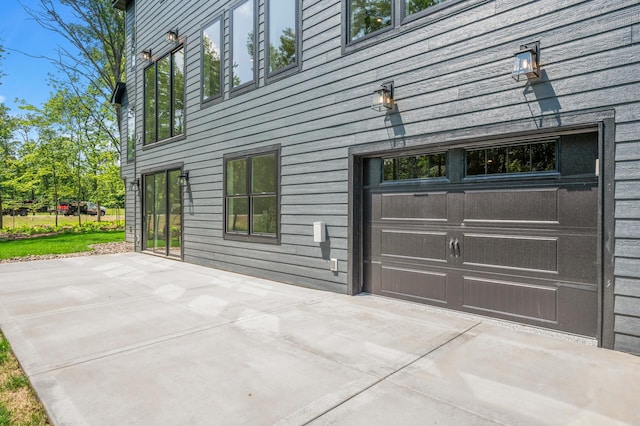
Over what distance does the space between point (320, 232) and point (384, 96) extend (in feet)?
6.42

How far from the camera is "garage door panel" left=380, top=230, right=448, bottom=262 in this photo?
13.3ft

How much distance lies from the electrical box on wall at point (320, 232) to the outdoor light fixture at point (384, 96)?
1.75 metres

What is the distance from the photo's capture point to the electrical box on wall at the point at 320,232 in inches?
197

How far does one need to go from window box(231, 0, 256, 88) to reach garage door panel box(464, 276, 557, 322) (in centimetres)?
481

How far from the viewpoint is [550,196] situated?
3.30 m

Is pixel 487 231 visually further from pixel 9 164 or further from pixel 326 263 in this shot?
pixel 9 164

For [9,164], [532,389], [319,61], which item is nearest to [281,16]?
[319,61]

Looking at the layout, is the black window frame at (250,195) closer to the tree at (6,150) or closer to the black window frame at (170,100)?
the black window frame at (170,100)

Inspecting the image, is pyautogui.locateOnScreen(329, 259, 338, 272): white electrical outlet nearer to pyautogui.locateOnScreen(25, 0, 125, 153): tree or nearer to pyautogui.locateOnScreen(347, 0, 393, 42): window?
pyautogui.locateOnScreen(347, 0, 393, 42): window

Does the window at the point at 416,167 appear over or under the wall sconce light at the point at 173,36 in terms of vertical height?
under

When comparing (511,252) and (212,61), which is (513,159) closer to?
(511,252)

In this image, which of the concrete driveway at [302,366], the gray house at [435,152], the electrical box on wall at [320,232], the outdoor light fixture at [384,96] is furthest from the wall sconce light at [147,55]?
the outdoor light fixture at [384,96]

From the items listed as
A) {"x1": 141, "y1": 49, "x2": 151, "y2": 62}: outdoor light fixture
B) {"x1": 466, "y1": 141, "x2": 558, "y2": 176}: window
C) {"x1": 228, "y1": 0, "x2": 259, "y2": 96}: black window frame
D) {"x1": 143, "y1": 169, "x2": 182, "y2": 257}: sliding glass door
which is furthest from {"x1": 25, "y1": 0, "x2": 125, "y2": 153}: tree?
{"x1": 466, "y1": 141, "x2": 558, "y2": 176}: window

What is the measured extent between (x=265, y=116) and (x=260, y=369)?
4.39m
